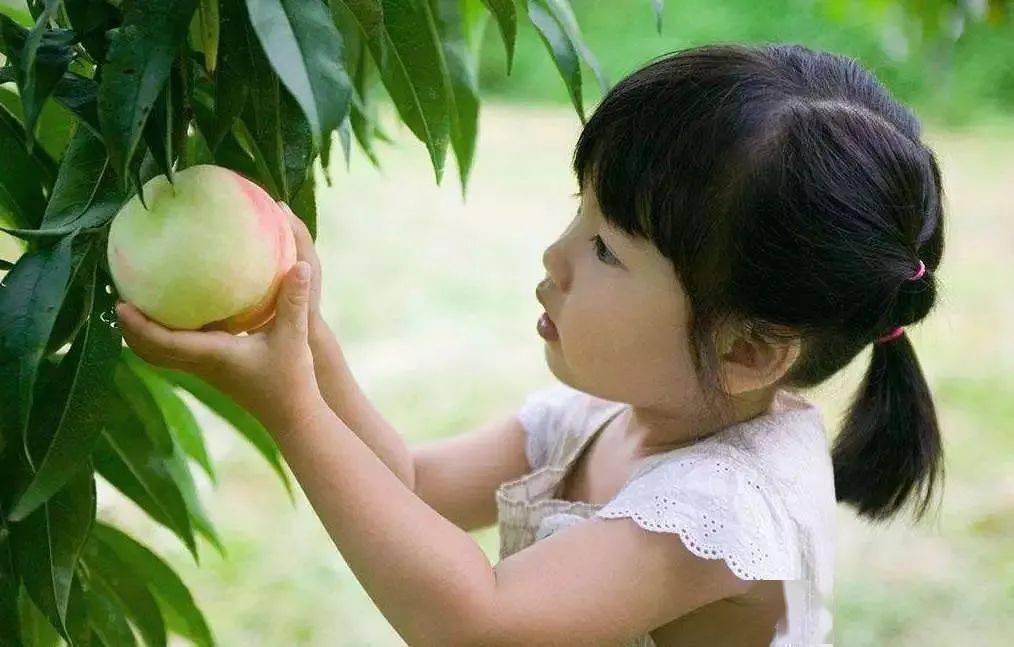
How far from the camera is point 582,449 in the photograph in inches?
49.9

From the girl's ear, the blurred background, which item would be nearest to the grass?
the blurred background

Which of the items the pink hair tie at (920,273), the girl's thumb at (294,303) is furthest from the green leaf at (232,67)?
the pink hair tie at (920,273)

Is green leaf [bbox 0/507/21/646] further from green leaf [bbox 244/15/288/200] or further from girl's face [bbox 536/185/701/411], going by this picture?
girl's face [bbox 536/185/701/411]

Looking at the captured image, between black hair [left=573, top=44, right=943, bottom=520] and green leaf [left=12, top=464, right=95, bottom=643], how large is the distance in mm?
434

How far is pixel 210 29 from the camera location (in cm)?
74

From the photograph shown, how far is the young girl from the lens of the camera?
0.93 m

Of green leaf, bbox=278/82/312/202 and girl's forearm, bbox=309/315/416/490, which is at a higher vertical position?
green leaf, bbox=278/82/312/202

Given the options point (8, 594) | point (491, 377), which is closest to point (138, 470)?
point (8, 594)

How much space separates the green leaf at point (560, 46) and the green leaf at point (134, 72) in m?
0.31

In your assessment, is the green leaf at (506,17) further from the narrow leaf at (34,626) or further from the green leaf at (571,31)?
the narrow leaf at (34,626)

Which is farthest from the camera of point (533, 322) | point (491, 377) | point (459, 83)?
point (533, 322)

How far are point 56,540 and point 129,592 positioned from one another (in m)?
0.21

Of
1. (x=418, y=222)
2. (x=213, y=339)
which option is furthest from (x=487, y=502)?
(x=418, y=222)

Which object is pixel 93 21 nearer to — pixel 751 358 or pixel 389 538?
pixel 389 538
